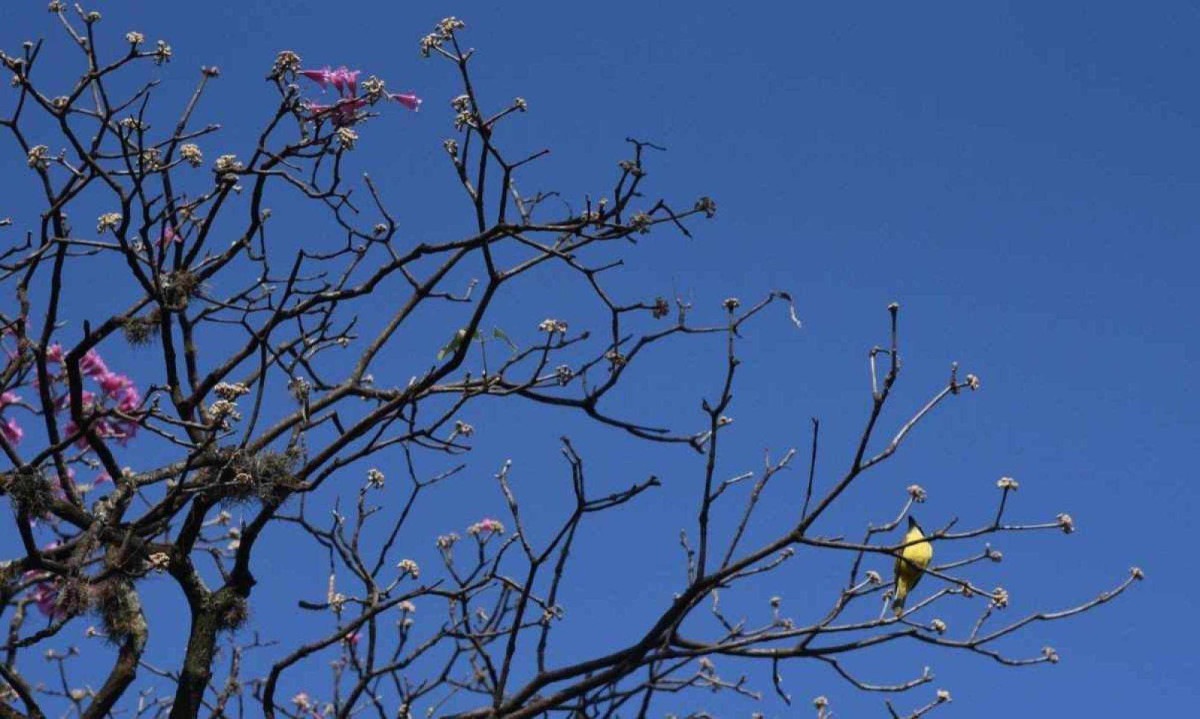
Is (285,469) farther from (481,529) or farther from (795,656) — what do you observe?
(795,656)

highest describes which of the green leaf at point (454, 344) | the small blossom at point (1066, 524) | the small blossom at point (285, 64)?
the small blossom at point (285, 64)

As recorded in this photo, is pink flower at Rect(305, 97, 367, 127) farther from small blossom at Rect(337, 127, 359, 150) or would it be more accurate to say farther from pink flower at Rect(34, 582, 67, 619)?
pink flower at Rect(34, 582, 67, 619)

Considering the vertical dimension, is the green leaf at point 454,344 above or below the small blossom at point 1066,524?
above

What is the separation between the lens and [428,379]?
486 centimetres

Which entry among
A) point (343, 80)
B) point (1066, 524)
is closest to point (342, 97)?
point (343, 80)

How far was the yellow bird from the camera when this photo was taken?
425 centimetres

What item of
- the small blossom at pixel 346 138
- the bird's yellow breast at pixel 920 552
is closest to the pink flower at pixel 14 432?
the small blossom at pixel 346 138

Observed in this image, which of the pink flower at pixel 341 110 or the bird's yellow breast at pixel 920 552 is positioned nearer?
the bird's yellow breast at pixel 920 552

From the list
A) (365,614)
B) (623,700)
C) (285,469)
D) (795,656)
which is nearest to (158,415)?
(285,469)

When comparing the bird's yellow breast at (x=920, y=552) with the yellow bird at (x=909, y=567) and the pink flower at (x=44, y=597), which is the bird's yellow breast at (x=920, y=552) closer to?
the yellow bird at (x=909, y=567)

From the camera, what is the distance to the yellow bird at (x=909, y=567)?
4.25 metres

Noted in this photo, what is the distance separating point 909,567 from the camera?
14.3 ft

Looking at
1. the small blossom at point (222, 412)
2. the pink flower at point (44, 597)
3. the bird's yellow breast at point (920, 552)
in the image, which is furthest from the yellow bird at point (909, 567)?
the pink flower at point (44, 597)

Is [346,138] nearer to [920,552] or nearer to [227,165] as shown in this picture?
[227,165]
